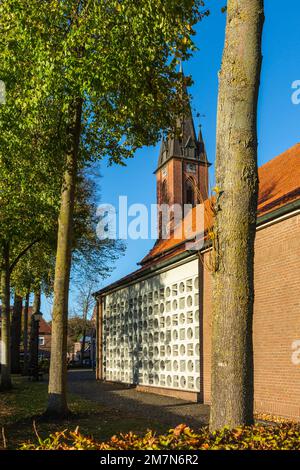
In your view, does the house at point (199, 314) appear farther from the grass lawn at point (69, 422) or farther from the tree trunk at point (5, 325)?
the tree trunk at point (5, 325)

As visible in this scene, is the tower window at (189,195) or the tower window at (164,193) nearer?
the tower window at (189,195)

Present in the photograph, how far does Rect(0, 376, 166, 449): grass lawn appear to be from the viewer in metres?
9.10

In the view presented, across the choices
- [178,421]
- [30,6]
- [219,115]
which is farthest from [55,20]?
[178,421]

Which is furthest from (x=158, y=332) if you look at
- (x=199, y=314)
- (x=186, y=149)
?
(x=186, y=149)

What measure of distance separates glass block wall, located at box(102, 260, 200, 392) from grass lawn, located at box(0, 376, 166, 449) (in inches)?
138

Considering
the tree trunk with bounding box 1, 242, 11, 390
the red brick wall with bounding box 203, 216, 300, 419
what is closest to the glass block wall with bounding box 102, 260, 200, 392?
the red brick wall with bounding box 203, 216, 300, 419

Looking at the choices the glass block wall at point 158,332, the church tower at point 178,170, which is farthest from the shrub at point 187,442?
the church tower at point 178,170

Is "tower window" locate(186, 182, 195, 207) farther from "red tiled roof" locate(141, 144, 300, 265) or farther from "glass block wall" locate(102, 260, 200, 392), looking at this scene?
"red tiled roof" locate(141, 144, 300, 265)

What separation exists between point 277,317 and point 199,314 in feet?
14.0

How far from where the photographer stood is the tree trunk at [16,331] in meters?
30.8

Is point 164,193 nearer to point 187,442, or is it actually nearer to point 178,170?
point 178,170

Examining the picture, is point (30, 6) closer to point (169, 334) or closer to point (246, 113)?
point (246, 113)

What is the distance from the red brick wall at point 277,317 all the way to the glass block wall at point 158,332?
3630 mm

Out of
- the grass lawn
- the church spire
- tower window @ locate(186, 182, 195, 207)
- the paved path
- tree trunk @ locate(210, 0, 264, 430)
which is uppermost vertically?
the church spire
